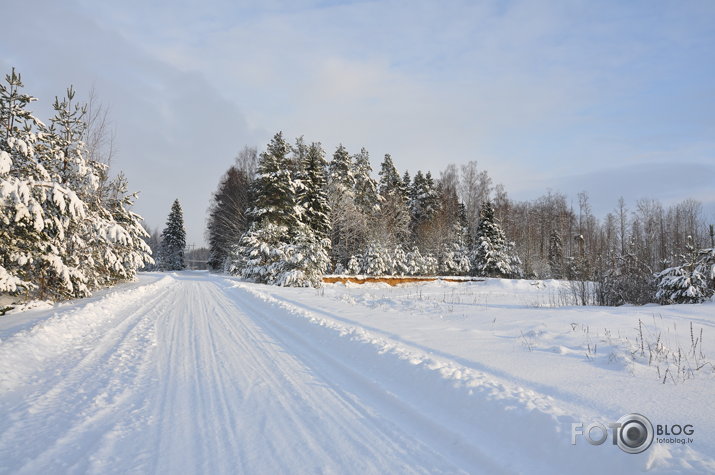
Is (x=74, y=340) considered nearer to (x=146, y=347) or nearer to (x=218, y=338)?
(x=146, y=347)

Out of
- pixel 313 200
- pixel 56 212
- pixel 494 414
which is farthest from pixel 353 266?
pixel 494 414

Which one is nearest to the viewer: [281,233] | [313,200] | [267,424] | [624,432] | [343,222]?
[624,432]

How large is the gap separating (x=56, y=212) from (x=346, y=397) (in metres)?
13.0

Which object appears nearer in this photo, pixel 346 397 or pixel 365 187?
pixel 346 397

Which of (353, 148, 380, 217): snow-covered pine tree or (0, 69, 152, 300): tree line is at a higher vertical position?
(353, 148, 380, 217): snow-covered pine tree

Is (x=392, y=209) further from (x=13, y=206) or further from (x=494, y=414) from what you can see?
(x=494, y=414)

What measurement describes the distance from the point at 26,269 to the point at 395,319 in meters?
11.5

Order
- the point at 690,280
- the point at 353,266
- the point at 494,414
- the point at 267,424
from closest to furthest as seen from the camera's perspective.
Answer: the point at 267,424 < the point at 494,414 < the point at 690,280 < the point at 353,266

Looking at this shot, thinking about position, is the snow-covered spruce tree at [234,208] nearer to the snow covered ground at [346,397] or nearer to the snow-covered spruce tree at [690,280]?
the snow covered ground at [346,397]

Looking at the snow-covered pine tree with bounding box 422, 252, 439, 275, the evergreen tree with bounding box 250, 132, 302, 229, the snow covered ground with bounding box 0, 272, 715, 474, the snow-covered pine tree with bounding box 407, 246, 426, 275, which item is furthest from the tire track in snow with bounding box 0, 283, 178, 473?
the snow-covered pine tree with bounding box 422, 252, 439, 275

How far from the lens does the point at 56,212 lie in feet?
39.4

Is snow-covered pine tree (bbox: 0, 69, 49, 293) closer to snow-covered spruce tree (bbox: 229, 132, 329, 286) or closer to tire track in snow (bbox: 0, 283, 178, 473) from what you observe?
tire track in snow (bbox: 0, 283, 178, 473)

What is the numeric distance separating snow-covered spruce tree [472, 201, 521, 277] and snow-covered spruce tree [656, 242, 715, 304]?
2545 cm

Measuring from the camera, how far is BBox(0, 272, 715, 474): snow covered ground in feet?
9.59
